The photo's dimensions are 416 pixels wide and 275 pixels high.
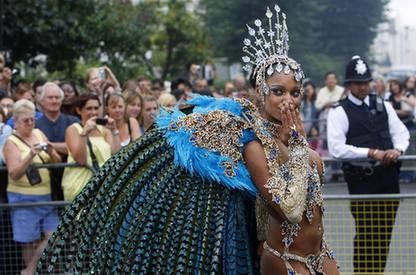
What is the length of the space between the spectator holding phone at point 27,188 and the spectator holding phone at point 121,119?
751 millimetres

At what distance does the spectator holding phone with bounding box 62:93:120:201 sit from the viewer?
26.3 ft

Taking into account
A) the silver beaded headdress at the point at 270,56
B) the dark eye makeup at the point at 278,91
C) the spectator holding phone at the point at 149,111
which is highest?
the silver beaded headdress at the point at 270,56

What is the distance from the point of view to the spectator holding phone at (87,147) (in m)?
8.01

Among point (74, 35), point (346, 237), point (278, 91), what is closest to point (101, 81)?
point (346, 237)

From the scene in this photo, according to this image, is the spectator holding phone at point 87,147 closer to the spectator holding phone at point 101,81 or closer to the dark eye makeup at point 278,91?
the spectator holding phone at point 101,81

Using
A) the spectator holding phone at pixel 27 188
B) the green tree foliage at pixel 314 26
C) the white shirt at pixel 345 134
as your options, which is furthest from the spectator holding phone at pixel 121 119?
the green tree foliage at pixel 314 26

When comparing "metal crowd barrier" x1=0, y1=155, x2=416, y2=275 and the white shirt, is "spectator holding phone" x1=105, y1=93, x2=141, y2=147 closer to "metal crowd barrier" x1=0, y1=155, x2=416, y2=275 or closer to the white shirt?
"metal crowd barrier" x1=0, y1=155, x2=416, y2=275

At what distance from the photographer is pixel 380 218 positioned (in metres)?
7.93

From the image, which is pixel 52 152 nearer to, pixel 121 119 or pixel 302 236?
pixel 121 119

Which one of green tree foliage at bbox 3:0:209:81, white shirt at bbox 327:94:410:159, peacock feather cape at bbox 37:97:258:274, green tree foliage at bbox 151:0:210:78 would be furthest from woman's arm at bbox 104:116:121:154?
green tree foliage at bbox 151:0:210:78

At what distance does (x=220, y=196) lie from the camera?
16.8 ft

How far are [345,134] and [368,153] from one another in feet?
1.20

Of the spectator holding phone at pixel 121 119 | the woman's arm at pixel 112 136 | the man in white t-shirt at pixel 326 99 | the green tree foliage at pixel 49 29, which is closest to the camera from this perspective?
the woman's arm at pixel 112 136

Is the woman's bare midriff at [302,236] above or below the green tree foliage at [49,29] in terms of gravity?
below
